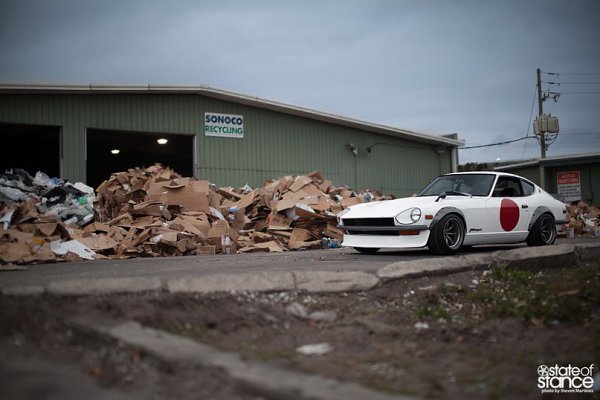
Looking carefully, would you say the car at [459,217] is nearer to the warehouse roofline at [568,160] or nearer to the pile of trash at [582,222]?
the pile of trash at [582,222]

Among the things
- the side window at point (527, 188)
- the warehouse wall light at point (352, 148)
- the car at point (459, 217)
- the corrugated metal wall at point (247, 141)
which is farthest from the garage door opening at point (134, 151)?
the side window at point (527, 188)

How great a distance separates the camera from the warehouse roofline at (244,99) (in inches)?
607

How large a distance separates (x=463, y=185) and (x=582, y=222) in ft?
36.2

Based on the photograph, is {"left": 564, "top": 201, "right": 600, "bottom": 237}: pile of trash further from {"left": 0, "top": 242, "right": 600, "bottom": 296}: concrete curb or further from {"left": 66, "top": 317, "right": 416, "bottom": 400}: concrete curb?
{"left": 66, "top": 317, "right": 416, "bottom": 400}: concrete curb

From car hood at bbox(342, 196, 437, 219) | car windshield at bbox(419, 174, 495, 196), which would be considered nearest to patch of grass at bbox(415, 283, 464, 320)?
car hood at bbox(342, 196, 437, 219)

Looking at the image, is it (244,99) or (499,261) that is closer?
(499,261)

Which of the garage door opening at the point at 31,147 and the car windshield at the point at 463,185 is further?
the garage door opening at the point at 31,147

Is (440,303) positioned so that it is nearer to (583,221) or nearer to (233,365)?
(233,365)

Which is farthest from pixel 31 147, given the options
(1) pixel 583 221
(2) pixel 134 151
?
(1) pixel 583 221

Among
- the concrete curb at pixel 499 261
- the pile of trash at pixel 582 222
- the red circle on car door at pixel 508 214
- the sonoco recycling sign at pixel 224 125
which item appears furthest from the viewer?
the sonoco recycling sign at pixel 224 125

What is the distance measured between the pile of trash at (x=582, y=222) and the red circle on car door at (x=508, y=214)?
7.78 metres

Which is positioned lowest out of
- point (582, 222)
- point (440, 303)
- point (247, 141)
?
point (440, 303)

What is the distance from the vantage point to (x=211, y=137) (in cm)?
1878

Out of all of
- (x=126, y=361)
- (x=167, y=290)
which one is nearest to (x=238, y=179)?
(x=167, y=290)
